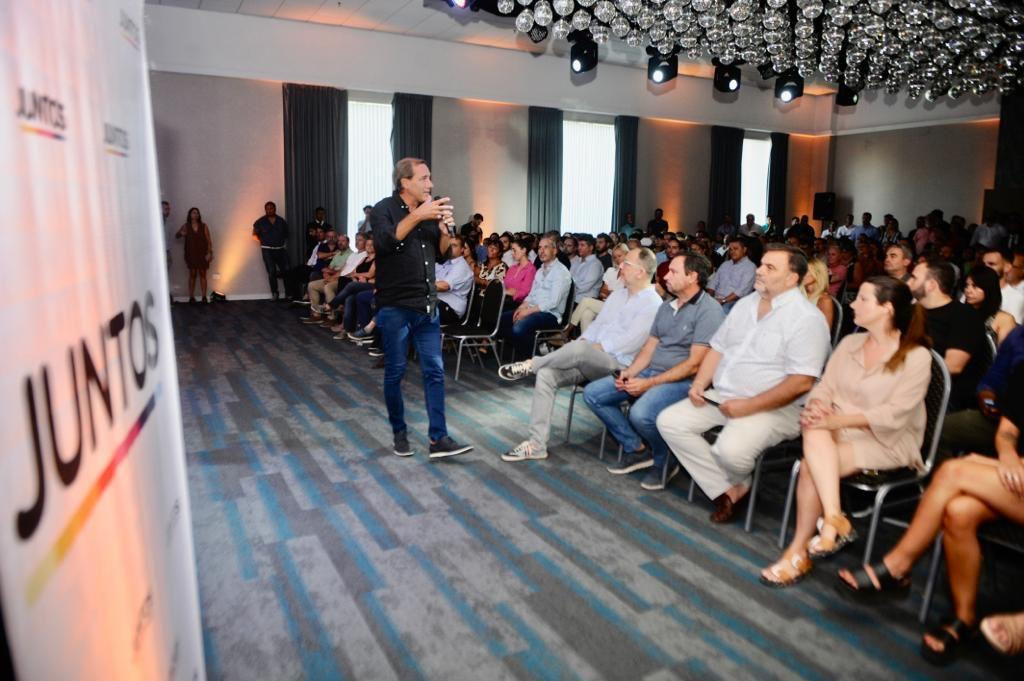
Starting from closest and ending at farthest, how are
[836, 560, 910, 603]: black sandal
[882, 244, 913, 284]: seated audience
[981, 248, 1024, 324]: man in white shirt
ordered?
[836, 560, 910, 603]: black sandal → [981, 248, 1024, 324]: man in white shirt → [882, 244, 913, 284]: seated audience

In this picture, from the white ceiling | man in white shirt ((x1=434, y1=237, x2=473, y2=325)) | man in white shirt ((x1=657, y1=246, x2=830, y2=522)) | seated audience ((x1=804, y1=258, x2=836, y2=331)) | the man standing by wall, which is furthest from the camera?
the man standing by wall

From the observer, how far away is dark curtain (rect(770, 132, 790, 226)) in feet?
55.0

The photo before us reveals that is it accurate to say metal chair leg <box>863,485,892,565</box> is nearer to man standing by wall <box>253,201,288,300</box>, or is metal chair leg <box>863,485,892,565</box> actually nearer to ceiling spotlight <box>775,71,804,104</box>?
ceiling spotlight <box>775,71,804,104</box>

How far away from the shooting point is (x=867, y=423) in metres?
3.02

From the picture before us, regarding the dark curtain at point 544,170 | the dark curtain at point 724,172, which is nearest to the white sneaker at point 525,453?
the dark curtain at point 544,170

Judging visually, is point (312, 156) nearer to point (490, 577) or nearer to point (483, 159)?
point (483, 159)

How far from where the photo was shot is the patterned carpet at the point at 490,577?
242cm

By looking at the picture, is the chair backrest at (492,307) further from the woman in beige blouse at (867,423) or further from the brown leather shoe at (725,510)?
the woman in beige blouse at (867,423)

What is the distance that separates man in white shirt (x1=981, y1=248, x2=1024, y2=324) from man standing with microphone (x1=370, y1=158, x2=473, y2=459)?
380 centimetres

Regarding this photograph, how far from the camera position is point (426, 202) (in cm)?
405

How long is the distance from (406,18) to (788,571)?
418 inches

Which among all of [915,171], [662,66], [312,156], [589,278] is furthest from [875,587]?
[915,171]

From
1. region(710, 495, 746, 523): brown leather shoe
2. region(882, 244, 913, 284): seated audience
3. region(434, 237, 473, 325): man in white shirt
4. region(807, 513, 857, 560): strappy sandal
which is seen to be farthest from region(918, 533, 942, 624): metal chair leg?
region(434, 237, 473, 325): man in white shirt

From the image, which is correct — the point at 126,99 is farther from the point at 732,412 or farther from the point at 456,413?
the point at 456,413
